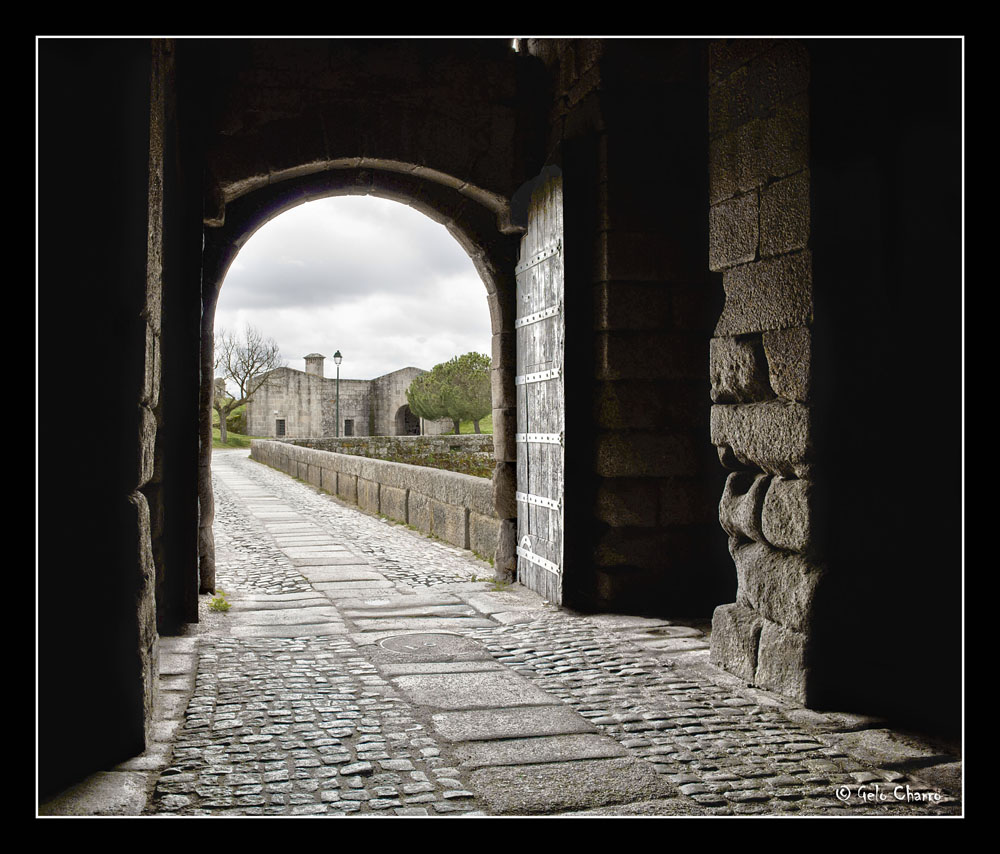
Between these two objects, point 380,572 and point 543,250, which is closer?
point 543,250

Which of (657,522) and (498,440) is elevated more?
(498,440)

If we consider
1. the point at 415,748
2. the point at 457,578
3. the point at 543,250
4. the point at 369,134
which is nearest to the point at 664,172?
the point at 543,250

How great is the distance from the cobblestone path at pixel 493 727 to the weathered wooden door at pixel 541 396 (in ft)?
1.25

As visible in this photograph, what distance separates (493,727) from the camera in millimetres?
3025

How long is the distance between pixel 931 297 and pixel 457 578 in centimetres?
398

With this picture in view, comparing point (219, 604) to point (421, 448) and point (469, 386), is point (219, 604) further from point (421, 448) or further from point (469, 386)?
point (469, 386)

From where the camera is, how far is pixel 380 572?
21.7 feet

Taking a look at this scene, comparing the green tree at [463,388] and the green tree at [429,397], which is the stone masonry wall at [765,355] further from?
the green tree at [429,397]

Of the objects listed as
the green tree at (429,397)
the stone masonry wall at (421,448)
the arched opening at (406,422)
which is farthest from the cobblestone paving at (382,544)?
the arched opening at (406,422)

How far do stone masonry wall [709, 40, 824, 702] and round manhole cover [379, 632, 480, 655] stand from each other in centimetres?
117

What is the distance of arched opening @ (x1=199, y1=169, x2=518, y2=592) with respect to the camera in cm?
567

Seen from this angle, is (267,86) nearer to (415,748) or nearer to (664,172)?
(664,172)

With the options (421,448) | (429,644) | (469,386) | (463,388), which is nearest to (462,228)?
(429,644)

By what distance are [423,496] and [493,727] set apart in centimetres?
654
